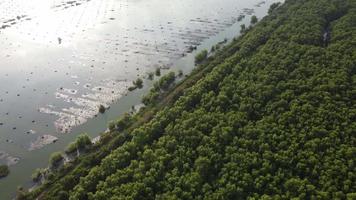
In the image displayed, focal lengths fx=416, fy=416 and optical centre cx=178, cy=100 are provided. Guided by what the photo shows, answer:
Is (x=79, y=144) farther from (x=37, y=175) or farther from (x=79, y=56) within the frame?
(x=79, y=56)

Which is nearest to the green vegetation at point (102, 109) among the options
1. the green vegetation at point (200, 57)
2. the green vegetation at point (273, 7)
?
the green vegetation at point (200, 57)

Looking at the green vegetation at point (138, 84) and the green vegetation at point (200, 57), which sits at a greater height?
the green vegetation at point (200, 57)

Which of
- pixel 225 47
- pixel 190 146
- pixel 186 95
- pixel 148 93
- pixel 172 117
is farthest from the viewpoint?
pixel 225 47

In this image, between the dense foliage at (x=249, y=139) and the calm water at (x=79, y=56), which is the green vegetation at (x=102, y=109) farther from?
the dense foliage at (x=249, y=139)

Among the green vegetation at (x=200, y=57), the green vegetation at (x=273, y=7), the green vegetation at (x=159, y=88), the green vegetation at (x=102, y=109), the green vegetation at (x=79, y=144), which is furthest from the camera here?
the green vegetation at (x=273, y=7)

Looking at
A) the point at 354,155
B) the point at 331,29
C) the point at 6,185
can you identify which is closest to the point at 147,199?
the point at 6,185

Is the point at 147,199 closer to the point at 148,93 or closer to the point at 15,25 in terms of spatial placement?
the point at 148,93
